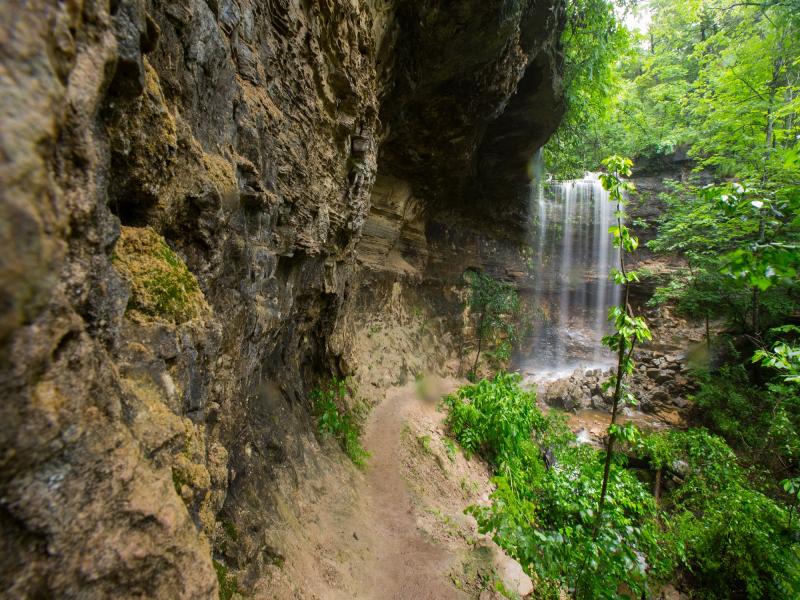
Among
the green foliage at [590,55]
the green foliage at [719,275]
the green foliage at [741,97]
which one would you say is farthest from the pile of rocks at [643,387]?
the green foliage at [590,55]

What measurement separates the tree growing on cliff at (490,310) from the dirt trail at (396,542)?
655 cm

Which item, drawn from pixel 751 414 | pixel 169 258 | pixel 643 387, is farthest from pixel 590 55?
pixel 169 258

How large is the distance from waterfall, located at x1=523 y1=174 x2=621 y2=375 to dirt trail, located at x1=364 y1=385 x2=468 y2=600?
33.7 feet

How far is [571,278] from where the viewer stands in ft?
49.6

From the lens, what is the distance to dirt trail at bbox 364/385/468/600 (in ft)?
11.7

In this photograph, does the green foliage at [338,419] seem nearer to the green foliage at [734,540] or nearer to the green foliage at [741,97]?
the green foliage at [734,540]

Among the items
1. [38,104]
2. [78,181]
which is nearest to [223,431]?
[78,181]

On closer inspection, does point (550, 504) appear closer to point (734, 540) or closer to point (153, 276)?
point (734, 540)

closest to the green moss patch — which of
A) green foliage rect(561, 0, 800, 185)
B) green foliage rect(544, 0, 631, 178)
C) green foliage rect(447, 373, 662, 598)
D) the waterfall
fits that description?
green foliage rect(447, 373, 662, 598)

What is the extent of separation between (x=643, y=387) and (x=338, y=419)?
10.4 meters

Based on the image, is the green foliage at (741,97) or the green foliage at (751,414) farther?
the green foliage at (741,97)

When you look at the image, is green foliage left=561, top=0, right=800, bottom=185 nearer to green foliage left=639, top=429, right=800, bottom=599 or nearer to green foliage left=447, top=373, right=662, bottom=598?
green foliage left=639, top=429, right=800, bottom=599

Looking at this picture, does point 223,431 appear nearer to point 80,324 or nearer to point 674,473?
point 80,324

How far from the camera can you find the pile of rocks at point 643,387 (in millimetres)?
10156
